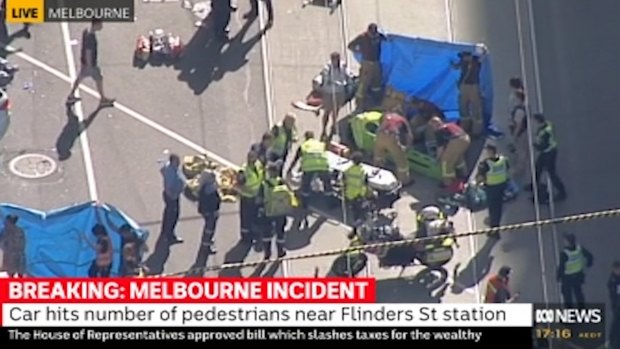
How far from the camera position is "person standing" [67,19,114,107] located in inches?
1265

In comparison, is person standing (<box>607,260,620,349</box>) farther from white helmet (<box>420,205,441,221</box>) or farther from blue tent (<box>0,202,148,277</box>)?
blue tent (<box>0,202,148,277</box>)

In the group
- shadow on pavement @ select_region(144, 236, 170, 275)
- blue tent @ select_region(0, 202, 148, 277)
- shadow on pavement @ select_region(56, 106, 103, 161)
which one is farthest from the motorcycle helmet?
shadow on pavement @ select_region(56, 106, 103, 161)

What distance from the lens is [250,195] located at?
96.3ft

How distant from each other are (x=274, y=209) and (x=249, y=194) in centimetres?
38

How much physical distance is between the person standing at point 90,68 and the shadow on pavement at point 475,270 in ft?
19.6

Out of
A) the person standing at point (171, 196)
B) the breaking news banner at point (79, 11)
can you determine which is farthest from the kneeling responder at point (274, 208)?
the breaking news banner at point (79, 11)

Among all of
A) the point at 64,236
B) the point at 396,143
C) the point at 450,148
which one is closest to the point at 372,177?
the point at 396,143

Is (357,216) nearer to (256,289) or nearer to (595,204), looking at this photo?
(595,204)

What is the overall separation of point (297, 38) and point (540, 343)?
8567 mm

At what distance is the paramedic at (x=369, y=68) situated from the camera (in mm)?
32281

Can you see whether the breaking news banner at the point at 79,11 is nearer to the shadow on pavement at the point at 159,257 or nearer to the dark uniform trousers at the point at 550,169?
the shadow on pavement at the point at 159,257

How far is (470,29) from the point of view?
111 ft

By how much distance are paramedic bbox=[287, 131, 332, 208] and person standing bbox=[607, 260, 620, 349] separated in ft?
13.7

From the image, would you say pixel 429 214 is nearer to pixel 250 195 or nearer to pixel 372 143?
pixel 250 195
